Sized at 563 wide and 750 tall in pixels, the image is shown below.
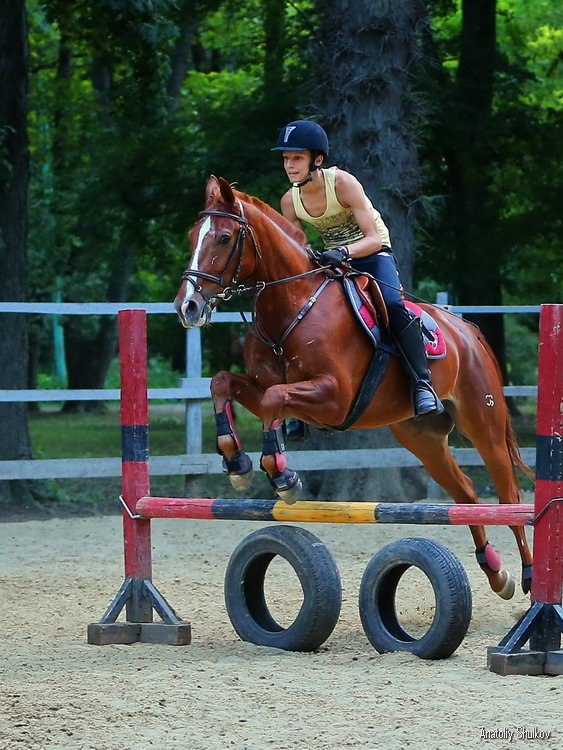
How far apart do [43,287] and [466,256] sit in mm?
10718

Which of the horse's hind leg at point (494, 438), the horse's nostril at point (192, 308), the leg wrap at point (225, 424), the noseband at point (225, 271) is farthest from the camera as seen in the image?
the horse's hind leg at point (494, 438)

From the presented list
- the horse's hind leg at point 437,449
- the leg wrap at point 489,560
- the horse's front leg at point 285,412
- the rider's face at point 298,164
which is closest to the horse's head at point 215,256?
the rider's face at point 298,164

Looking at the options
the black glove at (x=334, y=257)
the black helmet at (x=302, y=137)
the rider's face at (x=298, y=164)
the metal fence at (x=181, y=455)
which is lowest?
the metal fence at (x=181, y=455)

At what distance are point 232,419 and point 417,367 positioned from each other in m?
1.13

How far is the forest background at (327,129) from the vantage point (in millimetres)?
11086

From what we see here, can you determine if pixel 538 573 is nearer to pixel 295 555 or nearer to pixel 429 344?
pixel 295 555

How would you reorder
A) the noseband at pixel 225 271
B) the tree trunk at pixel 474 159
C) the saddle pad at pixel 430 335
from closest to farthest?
the noseband at pixel 225 271
the saddle pad at pixel 430 335
the tree trunk at pixel 474 159

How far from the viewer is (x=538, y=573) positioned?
16.2 ft

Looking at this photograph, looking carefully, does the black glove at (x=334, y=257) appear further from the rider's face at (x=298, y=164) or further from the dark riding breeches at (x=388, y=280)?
the rider's face at (x=298, y=164)

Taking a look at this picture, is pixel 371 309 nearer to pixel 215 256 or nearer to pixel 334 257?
pixel 334 257

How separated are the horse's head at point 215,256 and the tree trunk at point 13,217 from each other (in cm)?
618

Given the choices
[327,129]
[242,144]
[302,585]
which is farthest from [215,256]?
[242,144]

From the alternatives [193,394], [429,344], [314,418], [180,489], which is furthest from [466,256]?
[314,418]

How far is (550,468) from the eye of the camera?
490cm
